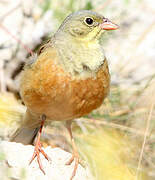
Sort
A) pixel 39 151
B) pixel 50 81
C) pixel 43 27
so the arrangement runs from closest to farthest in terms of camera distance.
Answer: pixel 50 81 < pixel 39 151 < pixel 43 27

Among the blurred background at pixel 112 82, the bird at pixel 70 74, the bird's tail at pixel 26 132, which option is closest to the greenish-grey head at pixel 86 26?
the bird at pixel 70 74

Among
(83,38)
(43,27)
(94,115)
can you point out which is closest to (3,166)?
(83,38)

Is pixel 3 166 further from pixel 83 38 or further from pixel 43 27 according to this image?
pixel 43 27

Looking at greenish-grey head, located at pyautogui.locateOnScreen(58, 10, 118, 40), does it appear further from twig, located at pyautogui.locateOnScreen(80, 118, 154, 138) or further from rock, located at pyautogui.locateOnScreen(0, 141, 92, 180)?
twig, located at pyautogui.locateOnScreen(80, 118, 154, 138)

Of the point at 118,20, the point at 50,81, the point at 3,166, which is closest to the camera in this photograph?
the point at 3,166

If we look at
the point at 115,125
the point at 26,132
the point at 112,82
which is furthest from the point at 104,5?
the point at 26,132
